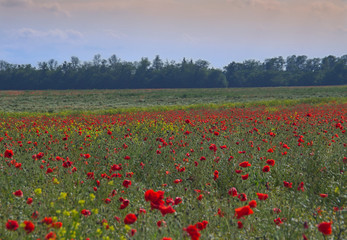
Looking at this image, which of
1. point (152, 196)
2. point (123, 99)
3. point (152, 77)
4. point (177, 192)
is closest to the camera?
point (152, 196)

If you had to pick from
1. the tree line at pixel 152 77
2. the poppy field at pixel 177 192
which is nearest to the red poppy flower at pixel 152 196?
the poppy field at pixel 177 192

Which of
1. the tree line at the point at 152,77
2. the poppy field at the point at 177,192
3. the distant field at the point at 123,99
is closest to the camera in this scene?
the poppy field at the point at 177,192

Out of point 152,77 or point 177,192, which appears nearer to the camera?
point 177,192

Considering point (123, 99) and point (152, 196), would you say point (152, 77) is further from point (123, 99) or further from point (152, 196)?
point (152, 196)

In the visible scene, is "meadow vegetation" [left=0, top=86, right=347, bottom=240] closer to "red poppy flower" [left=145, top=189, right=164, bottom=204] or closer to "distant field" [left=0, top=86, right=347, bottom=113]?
"red poppy flower" [left=145, top=189, right=164, bottom=204]

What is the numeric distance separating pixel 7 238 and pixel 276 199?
125 inches

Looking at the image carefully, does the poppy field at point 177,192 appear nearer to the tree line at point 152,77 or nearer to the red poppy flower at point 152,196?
the red poppy flower at point 152,196

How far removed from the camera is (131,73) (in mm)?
97562

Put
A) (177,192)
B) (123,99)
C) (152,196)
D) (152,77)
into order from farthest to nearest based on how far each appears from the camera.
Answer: (152,77), (123,99), (177,192), (152,196)

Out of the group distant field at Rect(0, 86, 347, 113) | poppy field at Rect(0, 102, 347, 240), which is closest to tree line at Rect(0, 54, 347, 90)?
distant field at Rect(0, 86, 347, 113)

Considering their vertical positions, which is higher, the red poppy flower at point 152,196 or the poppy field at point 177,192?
the red poppy flower at point 152,196

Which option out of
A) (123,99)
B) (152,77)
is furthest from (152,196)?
(152,77)

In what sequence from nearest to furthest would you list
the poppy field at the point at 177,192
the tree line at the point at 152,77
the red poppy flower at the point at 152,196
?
the red poppy flower at the point at 152,196 < the poppy field at the point at 177,192 < the tree line at the point at 152,77

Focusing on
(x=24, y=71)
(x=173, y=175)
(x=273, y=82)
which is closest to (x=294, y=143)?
(x=173, y=175)
